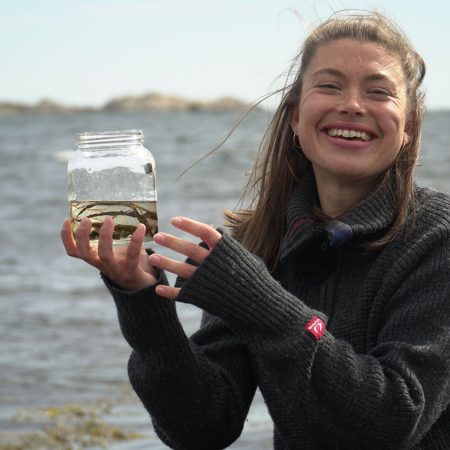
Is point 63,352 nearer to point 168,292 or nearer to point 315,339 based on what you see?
point 168,292

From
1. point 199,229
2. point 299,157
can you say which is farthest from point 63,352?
point 199,229

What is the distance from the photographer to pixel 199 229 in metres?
2.71

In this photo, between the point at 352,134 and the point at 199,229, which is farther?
the point at 352,134

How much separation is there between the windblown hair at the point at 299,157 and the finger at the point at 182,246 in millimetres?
701

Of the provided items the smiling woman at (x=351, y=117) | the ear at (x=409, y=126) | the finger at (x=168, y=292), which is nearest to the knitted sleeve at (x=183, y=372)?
the finger at (x=168, y=292)

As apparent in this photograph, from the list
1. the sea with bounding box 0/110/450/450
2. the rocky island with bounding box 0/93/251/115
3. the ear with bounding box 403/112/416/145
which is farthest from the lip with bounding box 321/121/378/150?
the rocky island with bounding box 0/93/251/115

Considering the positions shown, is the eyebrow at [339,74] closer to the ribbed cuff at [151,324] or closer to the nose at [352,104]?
the nose at [352,104]

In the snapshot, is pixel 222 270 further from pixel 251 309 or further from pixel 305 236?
pixel 305 236

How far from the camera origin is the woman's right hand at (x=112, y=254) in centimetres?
271

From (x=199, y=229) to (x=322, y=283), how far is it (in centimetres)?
79

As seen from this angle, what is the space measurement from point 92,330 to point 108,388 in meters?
1.55

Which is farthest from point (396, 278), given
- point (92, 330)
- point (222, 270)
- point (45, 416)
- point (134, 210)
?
point (92, 330)

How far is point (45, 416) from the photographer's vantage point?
583 centimetres

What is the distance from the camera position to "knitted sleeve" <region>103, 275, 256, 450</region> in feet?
10.2
